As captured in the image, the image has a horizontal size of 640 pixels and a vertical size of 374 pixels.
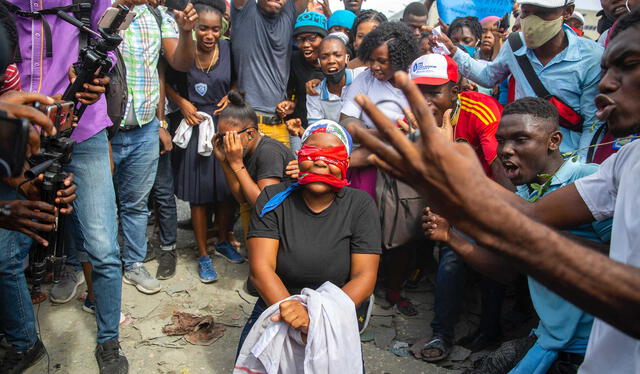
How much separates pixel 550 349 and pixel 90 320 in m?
3.25

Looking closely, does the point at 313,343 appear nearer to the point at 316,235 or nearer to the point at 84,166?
the point at 316,235

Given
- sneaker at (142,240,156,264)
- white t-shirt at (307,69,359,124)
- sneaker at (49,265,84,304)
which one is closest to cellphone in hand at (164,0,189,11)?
white t-shirt at (307,69,359,124)

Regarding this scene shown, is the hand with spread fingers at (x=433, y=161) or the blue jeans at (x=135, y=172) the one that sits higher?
the hand with spread fingers at (x=433, y=161)

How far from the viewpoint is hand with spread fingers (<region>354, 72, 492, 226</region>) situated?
0.99 meters

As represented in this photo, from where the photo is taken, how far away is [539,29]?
342 centimetres

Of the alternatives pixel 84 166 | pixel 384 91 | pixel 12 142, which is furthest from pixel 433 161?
pixel 384 91

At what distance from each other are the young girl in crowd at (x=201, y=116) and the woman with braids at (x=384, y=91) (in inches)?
52.3

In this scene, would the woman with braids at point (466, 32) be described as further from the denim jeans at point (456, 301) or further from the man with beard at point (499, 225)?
the man with beard at point (499, 225)

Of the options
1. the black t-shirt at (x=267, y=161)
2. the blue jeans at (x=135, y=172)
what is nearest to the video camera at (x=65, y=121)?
the blue jeans at (x=135, y=172)

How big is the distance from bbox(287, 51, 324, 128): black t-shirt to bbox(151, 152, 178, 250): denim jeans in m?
1.42

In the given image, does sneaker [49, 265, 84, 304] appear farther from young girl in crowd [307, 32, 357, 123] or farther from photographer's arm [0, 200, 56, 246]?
young girl in crowd [307, 32, 357, 123]

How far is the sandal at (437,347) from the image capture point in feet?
10.8

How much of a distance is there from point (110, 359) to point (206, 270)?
1370 mm

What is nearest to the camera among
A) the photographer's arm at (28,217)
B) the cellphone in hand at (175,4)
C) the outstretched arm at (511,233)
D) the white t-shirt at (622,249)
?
the outstretched arm at (511,233)
